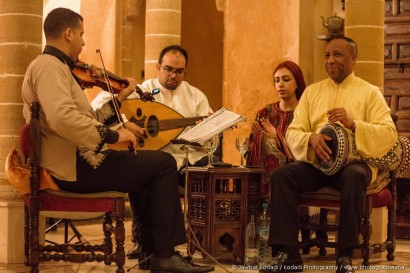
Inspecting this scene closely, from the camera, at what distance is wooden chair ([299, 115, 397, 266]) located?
5.30 meters

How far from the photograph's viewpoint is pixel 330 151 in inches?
204

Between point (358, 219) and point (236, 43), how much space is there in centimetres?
524

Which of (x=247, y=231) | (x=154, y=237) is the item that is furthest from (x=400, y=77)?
(x=154, y=237)

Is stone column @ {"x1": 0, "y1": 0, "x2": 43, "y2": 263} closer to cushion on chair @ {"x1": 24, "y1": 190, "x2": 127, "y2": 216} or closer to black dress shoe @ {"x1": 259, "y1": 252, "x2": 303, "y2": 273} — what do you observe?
cushion on chair @ {"x1": 24, "y1": 190, "x2": 127, "y2": 216}

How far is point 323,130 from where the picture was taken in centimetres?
530

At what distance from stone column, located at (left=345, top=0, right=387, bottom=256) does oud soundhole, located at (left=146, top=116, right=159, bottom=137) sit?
197cm

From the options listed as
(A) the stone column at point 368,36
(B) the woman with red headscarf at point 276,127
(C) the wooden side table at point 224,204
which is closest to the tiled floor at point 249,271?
(C) the wooden side table at point 224,204

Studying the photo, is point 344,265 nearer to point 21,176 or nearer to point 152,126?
point 152,126

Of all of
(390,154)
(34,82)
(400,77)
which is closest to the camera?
(34,82)

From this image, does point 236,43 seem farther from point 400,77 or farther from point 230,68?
point 400,77

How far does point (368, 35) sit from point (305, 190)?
196cm

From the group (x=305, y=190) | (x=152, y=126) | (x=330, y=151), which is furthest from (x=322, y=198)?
(x=152, y=126)

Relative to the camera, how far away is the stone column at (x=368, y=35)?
661 centimetres

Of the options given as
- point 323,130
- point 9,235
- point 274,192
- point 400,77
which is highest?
point 400,77
